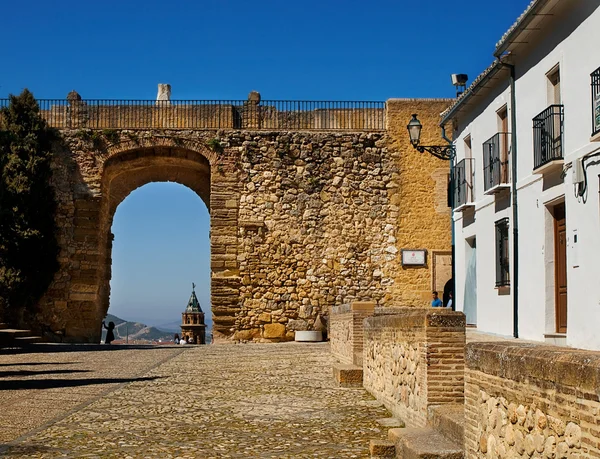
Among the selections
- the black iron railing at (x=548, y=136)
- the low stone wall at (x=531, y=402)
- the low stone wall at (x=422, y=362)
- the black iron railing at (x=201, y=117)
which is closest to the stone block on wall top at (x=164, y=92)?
the black iron railing at (x=201, y=117)

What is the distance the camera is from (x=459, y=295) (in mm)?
18609

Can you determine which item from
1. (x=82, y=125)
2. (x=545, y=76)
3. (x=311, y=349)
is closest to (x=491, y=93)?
(x=545, y=76)

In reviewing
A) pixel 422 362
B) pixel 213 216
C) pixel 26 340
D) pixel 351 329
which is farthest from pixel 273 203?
pixel 422 362

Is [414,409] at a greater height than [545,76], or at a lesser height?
lesser

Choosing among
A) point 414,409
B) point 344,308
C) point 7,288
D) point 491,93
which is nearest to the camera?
point 414,409

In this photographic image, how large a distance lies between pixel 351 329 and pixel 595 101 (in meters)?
4.33

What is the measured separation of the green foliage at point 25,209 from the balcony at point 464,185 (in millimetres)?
10012

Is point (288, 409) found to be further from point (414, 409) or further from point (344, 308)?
point (344, 308)

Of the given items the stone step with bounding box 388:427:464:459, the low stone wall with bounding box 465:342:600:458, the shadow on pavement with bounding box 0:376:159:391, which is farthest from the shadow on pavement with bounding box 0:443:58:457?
the shadow on pavement with bounding box 0:376:159:391

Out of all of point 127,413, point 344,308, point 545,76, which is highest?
point 545,76

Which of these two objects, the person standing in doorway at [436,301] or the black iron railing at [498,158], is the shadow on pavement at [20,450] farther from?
the person standing in doorway at [436,301]

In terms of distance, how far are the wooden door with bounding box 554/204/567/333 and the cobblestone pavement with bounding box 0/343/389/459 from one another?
3543 mm

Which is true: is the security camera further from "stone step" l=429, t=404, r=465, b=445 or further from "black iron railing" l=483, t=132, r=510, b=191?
"stone step" l=429, t=404, r=465, b=445

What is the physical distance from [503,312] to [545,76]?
424cm
